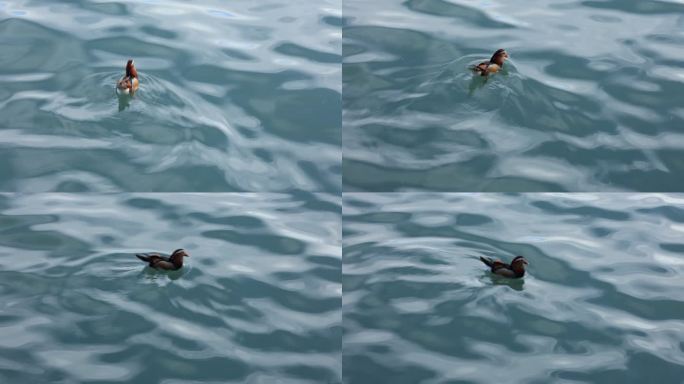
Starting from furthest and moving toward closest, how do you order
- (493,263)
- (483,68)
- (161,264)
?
1. (483,68)
2. (493,263)
3. (161,264)

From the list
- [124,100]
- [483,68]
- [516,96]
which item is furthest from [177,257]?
[516,96]

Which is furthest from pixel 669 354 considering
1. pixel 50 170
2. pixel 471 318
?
pixel 50 170

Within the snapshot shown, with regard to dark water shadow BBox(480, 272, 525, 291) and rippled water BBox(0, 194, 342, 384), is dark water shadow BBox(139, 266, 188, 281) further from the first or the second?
dark water shadow BBox(480, 272, 525, 291)

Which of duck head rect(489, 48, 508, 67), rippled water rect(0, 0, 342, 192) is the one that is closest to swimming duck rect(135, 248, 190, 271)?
rippled water rect(0, 0, 342, 192)

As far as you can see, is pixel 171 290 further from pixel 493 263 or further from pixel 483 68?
pixel 483 68

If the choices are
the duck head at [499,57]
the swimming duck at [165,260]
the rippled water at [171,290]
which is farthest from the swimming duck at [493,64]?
the swimming duck at [165,260]

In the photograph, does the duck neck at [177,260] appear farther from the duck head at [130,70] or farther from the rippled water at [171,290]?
the duck head at [130,70]
